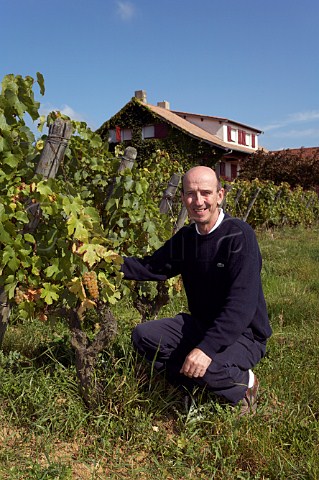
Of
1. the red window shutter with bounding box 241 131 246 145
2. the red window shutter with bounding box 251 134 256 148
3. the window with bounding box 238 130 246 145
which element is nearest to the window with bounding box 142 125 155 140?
the window with bounding box 238 130 246 145

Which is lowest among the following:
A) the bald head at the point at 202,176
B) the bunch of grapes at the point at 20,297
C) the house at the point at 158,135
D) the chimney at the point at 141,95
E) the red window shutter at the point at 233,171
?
the bunch of grapes at the point at 20,297

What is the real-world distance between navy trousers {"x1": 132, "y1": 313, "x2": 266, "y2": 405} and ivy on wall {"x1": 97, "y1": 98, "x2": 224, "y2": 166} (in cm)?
2675

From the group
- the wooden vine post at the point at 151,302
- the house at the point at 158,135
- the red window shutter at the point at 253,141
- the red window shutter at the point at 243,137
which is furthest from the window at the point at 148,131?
the wooden vine post at the point at 151,302

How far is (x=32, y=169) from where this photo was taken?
2.89m

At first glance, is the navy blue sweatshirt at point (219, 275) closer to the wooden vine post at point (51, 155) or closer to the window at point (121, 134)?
the wooden vine post at point (51, 155)

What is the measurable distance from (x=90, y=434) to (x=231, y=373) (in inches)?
34.8

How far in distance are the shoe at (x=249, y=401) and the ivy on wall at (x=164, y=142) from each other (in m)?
27.0

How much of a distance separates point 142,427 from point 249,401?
69 cm

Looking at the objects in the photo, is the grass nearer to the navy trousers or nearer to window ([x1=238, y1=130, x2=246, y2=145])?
the navy trousers

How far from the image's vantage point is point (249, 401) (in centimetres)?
297

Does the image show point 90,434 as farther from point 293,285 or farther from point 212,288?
point 293,285

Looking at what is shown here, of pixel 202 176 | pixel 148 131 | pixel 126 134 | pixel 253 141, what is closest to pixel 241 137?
pixel 253 141

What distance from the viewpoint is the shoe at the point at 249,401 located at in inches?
115

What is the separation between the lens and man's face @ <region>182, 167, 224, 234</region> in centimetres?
294
